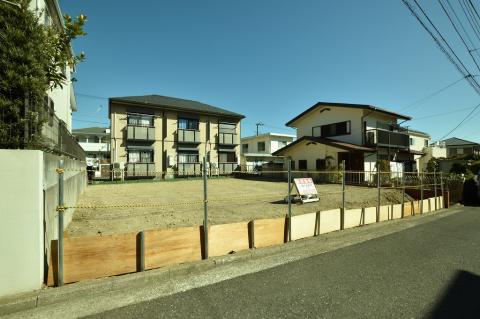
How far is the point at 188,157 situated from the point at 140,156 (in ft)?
14.3

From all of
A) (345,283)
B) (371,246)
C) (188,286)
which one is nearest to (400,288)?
(345,283)

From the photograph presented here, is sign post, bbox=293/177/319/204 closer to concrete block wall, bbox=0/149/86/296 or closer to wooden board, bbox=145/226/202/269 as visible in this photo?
wooden board, bbox=145/226/202/269

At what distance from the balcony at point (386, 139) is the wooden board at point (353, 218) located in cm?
1509

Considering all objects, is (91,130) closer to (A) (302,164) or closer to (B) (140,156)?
(B) (140,156)

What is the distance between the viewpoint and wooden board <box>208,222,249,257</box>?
479cm

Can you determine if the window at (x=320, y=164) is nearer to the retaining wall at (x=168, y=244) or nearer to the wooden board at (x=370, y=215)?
the wooden board at (x=370, y=215)

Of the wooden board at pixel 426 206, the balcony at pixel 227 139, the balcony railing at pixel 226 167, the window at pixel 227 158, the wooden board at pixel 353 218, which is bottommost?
the wooden board at pixel 426 206

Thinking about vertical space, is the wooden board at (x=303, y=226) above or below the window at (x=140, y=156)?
below

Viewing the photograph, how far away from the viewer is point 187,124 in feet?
83.4

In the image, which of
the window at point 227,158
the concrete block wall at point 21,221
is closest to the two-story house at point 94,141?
the window at point 227,158

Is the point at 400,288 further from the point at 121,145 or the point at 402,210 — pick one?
the point at 121,145

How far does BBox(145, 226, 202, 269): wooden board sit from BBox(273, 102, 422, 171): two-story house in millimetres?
16947

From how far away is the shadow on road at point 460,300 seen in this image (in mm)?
3072

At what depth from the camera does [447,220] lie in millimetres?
9547
